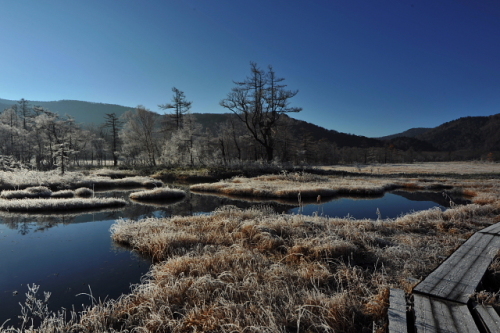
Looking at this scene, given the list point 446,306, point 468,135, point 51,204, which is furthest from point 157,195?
point 468,135

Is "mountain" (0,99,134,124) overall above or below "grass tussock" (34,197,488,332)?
above

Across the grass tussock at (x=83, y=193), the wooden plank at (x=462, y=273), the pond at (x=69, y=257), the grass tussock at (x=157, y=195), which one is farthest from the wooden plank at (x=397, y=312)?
the grass tussock at (x=83, y=193)

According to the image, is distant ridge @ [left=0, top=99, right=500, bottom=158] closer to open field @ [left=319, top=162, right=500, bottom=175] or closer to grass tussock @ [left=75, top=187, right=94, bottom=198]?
open field @ [left=319, top=162, right=500, bottom=175]

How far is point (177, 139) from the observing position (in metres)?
34.5

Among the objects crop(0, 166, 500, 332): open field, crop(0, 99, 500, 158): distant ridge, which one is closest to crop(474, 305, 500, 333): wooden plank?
crop(0, 166, 500, 332): open field

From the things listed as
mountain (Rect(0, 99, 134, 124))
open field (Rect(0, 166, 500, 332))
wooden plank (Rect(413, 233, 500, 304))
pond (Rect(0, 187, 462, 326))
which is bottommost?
pond (Rect(0, 187, 462, 326))

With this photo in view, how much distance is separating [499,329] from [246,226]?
5.25 metres

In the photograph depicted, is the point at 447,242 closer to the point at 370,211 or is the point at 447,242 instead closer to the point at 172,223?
the point at 370,211

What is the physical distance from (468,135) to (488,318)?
14568 centimetres

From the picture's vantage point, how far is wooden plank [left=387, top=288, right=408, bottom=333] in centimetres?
239

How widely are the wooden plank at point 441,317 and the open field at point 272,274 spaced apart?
39cm

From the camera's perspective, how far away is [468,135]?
11350 cm

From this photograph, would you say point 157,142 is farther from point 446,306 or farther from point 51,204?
point 446,306

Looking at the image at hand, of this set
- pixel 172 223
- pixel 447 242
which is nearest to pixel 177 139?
pixel 172 223
